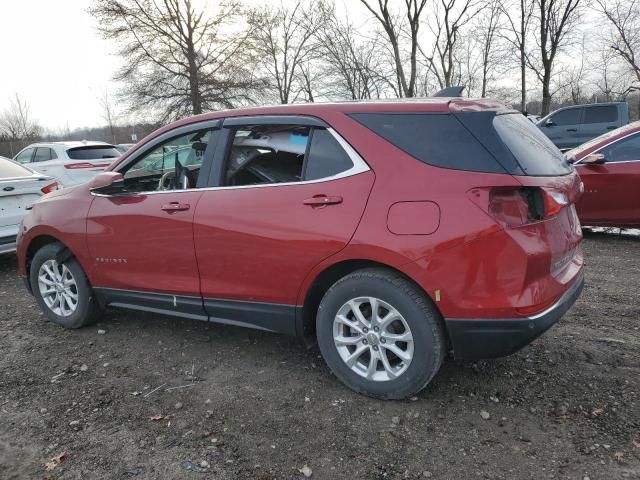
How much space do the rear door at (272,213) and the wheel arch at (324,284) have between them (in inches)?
2.9

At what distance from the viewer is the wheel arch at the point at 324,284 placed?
278 cm

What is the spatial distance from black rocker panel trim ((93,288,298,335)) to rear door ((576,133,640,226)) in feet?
16.1

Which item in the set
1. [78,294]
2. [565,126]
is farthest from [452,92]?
[565,126]

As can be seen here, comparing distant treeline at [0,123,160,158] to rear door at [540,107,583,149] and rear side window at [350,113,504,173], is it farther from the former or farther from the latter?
rear side window at [350,113,504,173]

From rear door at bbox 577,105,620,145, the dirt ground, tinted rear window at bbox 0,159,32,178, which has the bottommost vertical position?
the dirt ground

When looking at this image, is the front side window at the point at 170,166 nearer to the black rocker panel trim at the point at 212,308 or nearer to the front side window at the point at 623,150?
the black rocker panel trim at the point at 212,308

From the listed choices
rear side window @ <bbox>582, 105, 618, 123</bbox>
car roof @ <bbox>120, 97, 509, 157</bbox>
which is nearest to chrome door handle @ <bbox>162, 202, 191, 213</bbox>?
car roof @ <bbox>120, 97, 509, 157</bbox>

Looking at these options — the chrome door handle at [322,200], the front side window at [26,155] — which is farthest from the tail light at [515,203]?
the front side window at [26,155]

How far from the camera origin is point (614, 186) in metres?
6.22

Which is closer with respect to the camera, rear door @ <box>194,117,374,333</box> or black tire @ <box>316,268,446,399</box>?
black tire @ <box>316,268,446,399</box>

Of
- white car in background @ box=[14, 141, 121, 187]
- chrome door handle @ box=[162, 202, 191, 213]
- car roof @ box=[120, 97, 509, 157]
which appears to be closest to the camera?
car roof @ box=[120, 97, 509, 157]

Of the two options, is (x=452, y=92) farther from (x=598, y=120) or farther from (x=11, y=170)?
(x=598, y=120)

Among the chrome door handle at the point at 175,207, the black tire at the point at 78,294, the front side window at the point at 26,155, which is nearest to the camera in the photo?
the chrome door handle at the point at 175,207

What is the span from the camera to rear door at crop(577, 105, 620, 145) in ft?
49.0
